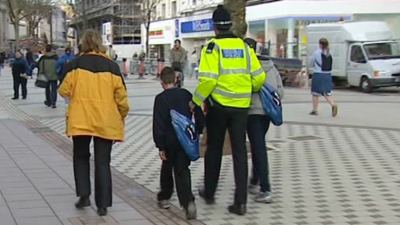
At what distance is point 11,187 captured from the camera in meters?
7.29

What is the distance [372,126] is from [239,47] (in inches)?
283

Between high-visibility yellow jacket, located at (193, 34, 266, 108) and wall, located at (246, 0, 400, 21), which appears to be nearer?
high-visibility yellow jacket, located at (193, 34, 266, 108)

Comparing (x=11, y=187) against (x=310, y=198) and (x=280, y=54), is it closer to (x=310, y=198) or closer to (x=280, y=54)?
(x=310, y=198)

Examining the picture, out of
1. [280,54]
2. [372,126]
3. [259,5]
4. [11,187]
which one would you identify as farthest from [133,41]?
[11,187]

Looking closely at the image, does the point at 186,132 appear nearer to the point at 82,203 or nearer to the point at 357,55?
the point at 82,203

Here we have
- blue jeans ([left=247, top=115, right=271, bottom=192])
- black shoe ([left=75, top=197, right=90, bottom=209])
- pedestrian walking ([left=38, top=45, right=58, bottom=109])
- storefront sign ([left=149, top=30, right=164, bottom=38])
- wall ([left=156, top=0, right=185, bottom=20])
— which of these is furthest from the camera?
storefront sign ([left=149, top=30, right=164, bottom=38])

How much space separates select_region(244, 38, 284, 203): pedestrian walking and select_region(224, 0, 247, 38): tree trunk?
282 centimetres

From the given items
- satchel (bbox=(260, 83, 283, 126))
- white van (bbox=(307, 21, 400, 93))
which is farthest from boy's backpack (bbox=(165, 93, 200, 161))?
white van (bbox=(307, 21, 400, 93))

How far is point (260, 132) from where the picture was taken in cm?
655

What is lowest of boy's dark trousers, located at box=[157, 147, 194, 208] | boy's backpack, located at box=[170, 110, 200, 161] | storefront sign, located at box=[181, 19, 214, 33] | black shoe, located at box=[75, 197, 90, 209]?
black shoe, located at box=[75, 197, 90, 209]

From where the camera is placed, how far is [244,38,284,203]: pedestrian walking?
6414 millimetres

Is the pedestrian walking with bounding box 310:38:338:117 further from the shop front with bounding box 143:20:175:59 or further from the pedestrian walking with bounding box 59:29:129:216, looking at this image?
the shop front with bounding box 143:20:175:59

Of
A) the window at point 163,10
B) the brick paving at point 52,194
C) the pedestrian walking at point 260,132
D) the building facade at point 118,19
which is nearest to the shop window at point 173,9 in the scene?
the window at point 163,10

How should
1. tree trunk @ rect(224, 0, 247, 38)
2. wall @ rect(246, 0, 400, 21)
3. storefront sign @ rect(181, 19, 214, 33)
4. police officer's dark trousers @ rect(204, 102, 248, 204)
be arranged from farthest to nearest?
storefront sign @ rect(181, 19, 214, 33)
wall @ rect(246, 0, 400, 21)
tree trunk @ rect(224, 0, 247, 38)
police officer's dark trousers @ rect(204, 102, 248, 204)
